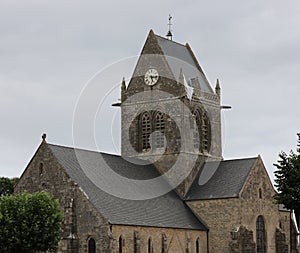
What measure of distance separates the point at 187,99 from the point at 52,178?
18239 mm

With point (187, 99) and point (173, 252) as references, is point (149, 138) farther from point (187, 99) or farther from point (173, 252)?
point (173, 252)

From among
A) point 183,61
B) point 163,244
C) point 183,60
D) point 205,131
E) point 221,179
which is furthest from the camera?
point 183,60

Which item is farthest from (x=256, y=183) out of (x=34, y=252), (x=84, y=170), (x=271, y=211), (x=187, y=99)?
(x=34, y=252)

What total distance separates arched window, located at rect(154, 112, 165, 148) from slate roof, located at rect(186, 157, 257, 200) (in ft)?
15.4

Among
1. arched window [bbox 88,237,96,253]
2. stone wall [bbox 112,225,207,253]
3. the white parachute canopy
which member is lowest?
arched window [bbox 88,237,96,253]

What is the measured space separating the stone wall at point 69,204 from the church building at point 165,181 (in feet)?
→ 0.25

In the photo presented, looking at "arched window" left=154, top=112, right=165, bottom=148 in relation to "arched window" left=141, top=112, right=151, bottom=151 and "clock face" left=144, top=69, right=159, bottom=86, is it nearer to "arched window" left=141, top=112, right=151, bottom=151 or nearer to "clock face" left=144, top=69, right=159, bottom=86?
"arched window" left=141, top=112, right=151, bottom=151

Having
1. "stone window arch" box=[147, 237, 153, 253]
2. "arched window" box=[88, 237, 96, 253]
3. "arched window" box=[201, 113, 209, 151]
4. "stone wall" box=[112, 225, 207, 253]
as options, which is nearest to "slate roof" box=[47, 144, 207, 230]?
"stone wall" box=[112, 225, 207, 253]

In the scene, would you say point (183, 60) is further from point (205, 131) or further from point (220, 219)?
point (220, 219)

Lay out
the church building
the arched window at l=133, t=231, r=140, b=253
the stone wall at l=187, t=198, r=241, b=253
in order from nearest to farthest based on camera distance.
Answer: the church building, the arched window at l=133, t=231, r=140, b=253, the stone wall at l=187, t=198, r=241, b=253

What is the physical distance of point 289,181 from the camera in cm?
5556

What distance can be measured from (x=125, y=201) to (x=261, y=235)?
49.3 ft

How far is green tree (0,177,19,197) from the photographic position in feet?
277

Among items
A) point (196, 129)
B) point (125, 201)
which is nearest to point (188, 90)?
point (196, 129)
